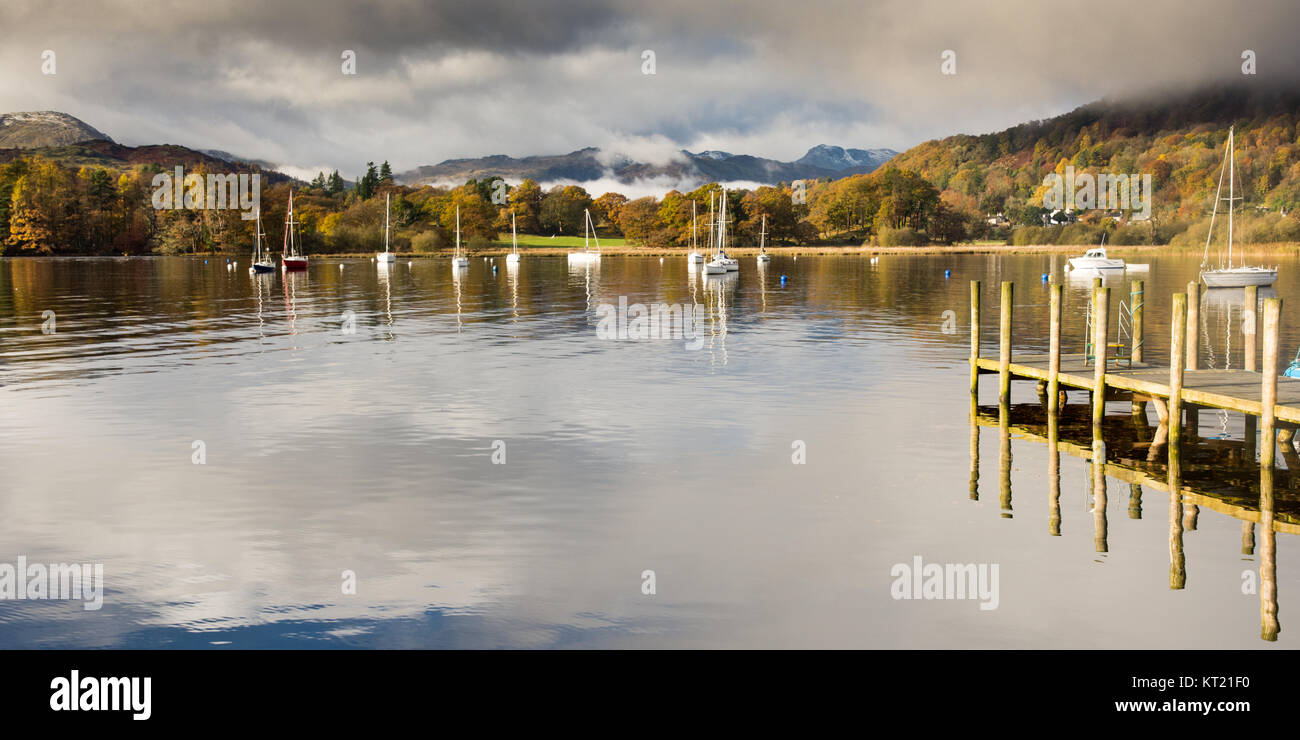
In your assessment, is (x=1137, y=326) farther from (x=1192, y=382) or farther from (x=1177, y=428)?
(x=1177, y=428)

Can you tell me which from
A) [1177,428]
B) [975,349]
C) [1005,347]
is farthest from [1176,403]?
[975,349]

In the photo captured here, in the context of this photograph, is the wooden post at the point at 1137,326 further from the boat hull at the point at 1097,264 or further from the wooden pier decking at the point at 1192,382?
the boat hull at the point at 1097,264

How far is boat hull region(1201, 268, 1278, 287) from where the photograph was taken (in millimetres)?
89500

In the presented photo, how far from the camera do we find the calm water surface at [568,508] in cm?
1573

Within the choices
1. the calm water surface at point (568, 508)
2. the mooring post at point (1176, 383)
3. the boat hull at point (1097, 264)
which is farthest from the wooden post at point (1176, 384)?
the boat hull at point (1097, 264)

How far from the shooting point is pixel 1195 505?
21.8 m

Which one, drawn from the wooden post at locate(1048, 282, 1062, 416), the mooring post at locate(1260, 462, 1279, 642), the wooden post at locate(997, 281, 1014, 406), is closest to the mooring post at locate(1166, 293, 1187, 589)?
the mooring post at locate(1260, 462, 1279, 642)

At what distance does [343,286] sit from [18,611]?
10042 centimetres

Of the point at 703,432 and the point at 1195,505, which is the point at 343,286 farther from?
the point at 1195,505

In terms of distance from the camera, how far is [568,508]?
21812mm

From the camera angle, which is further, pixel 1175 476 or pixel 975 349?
pixel 975 349

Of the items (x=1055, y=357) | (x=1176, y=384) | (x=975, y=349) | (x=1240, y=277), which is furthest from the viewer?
(x=1240, y=277)

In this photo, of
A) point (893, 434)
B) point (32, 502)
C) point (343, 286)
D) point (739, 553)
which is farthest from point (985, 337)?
point (343, 286)

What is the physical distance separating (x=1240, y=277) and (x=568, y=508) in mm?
87710
